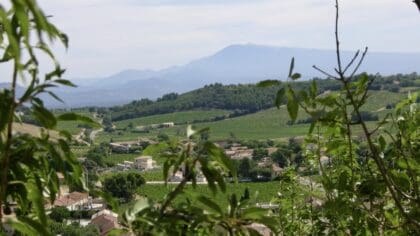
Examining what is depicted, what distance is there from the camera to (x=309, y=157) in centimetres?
276

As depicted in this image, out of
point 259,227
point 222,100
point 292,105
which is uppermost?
point 292,105

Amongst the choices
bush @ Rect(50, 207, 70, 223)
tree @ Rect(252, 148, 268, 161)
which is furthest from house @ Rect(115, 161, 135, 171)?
bush @ Rect(50, 207, 70, 223)

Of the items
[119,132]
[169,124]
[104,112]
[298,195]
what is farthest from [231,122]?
[298,195]

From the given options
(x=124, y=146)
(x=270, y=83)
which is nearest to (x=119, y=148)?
(x=124, y=146)

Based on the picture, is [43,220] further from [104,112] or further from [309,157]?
[104,112]

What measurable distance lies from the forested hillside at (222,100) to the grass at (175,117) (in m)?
2.58

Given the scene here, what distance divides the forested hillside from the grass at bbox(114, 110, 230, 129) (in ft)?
8.45

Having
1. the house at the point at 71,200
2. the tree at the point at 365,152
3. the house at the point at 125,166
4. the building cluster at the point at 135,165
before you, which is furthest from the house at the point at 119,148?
the tree at the point at 365,152

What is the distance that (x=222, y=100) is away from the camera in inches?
3898

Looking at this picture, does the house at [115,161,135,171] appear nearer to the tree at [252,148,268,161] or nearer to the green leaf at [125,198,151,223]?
the tree at [252,148,268,161]

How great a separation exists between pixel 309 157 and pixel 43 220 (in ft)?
6.66

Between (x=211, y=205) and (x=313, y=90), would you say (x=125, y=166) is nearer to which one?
(x=313, y=90)

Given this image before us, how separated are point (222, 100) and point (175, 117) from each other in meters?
11.5

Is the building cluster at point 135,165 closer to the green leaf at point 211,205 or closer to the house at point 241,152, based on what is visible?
the house at point 241,152
